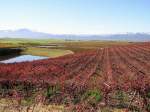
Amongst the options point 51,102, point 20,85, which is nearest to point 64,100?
point 51,102

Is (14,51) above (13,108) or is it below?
below

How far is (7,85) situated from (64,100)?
6372mm

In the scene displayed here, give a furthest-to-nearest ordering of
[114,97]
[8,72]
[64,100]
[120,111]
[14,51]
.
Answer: [14,51], [8,72], [114,97], [64,100], [120,111]

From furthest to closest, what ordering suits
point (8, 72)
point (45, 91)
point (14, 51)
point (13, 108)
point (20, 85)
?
1. point (14, 51)
2. point (8, 72)
3. point (20, 85)
4. point (45, 91)
5. point (13, 108)

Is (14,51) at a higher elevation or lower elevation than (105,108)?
lower

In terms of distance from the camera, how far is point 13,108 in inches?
545

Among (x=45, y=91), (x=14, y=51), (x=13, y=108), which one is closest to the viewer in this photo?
(x=13, y=108)

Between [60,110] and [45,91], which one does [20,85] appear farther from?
[60,110]

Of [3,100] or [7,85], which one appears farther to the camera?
[7,85]

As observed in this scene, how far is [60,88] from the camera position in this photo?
19109 millimetres

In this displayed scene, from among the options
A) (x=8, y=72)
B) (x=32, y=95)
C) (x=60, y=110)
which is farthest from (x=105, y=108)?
(x=8, y=72)

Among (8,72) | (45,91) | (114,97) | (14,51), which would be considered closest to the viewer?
(114,97)

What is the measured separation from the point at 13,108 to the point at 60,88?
18.1ft

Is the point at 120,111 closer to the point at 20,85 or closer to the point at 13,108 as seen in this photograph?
the point at 13,108
